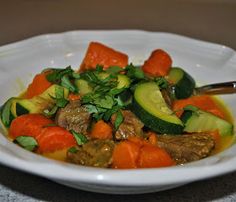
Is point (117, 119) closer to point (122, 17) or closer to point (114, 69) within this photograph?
point (114, 69)

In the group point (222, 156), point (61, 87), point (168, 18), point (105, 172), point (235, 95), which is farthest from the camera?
point (168, 18)

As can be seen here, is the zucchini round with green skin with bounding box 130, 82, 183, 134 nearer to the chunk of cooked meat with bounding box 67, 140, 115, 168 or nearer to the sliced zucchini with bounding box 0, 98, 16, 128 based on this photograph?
the chunk of cooked meat with bounding box 67, 140, 115, 168

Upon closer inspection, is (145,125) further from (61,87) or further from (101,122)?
(61,87)

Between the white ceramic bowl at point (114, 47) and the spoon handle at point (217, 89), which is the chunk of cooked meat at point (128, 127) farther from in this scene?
the spoon handle at point (217, 89)

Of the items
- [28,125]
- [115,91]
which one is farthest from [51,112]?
[115,91]

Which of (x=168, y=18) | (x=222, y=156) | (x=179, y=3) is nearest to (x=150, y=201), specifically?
(x=222, y=156)

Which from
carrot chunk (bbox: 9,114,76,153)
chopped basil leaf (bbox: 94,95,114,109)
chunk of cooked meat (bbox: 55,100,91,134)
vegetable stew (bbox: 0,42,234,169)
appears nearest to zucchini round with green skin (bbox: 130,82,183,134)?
vegetable stew (bbox: 0,42,234,169)

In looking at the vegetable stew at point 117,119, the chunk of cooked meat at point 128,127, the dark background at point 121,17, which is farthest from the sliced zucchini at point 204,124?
the dark background at point 121,17
